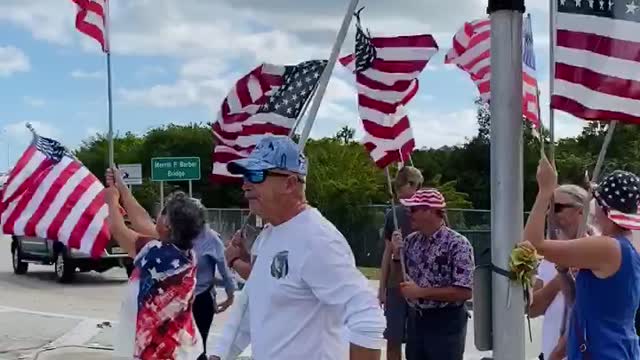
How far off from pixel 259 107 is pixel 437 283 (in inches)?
93.4

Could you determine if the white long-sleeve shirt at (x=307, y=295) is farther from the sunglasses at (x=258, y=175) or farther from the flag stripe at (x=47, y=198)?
the flag stripe at (x=47, y=198)

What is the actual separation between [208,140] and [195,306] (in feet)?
188

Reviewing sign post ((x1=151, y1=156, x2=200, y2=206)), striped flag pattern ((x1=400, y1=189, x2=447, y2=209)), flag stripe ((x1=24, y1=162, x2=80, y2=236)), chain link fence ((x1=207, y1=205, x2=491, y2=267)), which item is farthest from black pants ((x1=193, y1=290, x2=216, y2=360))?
chain link fence ((x1=207, y1=205, x2=491, y2=267))

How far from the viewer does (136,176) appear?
79.5 feet

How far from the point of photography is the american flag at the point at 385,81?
7.99m

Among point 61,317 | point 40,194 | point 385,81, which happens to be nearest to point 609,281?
point 385,81

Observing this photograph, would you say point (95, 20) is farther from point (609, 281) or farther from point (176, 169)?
point (176, 169)

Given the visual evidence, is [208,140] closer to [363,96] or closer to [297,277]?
[363,96]

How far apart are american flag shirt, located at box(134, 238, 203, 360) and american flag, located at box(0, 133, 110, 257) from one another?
155cm

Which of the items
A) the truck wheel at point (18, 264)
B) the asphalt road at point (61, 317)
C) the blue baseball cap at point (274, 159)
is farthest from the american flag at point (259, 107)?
the truck wheel at point (18, 264)

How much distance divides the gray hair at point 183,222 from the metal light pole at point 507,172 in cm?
256

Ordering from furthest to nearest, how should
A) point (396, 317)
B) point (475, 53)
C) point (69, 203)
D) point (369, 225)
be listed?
point (369, 225) → point (475, 53) → point (396, 317) → point (69, 203)

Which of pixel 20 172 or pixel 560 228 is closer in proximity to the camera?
pixel 560 228

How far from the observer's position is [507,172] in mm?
3766
